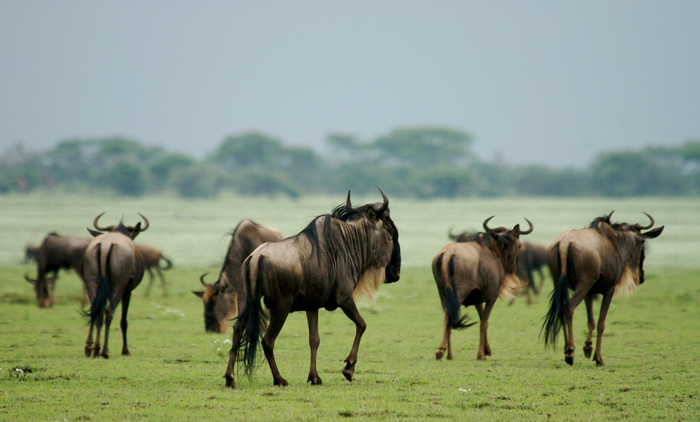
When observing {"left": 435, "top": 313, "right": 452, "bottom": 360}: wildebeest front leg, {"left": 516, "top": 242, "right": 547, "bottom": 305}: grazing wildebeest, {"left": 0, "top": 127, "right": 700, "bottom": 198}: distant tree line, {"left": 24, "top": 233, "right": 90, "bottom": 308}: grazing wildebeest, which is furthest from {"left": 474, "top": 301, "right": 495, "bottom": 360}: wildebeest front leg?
{"left": 0, "top": 127, "right": 700, "bottom": 198}: distant tree line

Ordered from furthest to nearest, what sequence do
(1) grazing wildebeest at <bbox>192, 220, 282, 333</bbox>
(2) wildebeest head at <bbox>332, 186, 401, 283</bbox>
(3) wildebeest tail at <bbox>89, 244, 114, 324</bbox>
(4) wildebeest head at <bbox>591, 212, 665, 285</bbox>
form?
1. (1) grazing wildebeest at <bbox>192, 220, 282, 333</bbox>
2. (4) wildebeest head at <bbox>591, 212, 665, 285</bbox>
3. (3) wildebeest tail at <bbox>89, 244, 114, 324</bbox>
4. (2) wildebeest head at <bbox>332, 186, 401, 283</bbox>

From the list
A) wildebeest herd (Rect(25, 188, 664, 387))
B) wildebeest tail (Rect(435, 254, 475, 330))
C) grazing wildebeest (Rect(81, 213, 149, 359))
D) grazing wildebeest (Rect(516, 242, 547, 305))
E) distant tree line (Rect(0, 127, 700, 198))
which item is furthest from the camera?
distant tree line (Rect(0, 127, 700, 198))

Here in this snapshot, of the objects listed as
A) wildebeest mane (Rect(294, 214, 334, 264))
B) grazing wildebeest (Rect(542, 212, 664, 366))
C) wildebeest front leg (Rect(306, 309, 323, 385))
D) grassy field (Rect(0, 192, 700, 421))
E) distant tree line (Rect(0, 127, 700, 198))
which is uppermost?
distant tree line (Rect(0, 127, 700, 198))

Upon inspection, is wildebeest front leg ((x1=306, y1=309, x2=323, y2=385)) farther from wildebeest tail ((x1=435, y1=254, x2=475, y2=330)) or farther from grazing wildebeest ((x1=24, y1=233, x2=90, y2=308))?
grazing wildebeest ((x1=24, y1=233, x2=90, y2=308))

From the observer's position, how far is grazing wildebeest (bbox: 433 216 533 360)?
8.93 meters

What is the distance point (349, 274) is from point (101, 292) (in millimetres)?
3511

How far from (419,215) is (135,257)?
164ft

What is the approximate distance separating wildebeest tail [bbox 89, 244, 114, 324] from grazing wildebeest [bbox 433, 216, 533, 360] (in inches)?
168

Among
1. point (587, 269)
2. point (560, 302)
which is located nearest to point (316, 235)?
point (560, 302)

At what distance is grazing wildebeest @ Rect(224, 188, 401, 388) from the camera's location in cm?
645

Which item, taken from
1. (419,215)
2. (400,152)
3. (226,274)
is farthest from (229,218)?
(400,152)

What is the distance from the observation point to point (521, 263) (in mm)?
16406

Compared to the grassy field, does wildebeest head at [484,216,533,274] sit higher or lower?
higher

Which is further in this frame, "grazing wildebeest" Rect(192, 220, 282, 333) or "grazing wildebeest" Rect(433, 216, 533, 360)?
"grazing wildebeest" Rect(192, 220, 282, 333)
